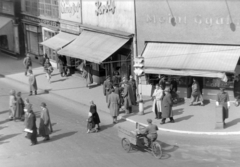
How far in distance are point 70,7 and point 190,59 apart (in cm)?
1188

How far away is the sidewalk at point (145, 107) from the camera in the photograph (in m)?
20.9

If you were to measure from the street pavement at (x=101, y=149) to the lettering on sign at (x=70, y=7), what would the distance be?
37.0ft

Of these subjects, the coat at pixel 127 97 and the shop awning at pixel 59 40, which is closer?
the coat at pixel 127 97

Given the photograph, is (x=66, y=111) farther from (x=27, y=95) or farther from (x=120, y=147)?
(x=120, y=147)

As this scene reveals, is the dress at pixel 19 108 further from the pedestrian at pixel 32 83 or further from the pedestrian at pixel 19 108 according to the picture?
the pedestrian at pixel 32 83

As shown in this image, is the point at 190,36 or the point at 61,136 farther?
the point at 190,36

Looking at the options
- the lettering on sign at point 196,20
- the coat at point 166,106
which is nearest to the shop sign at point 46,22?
the lettering on sign at point 196,20

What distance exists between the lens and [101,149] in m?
18.8

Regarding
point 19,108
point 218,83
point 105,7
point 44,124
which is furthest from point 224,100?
point 105,7

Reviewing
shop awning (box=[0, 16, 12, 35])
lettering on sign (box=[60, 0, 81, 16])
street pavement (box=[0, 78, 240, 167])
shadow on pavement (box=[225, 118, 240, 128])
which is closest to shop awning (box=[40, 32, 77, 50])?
lettering on sign (box=[60, 0, 81, 16])

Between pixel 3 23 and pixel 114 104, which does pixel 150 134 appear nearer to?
pixel 114 104

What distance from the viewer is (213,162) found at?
16.8 meters

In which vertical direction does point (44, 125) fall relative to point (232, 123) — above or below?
above

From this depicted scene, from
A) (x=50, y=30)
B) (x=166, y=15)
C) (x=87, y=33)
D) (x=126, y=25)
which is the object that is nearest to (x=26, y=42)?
(x=50, y=30)
